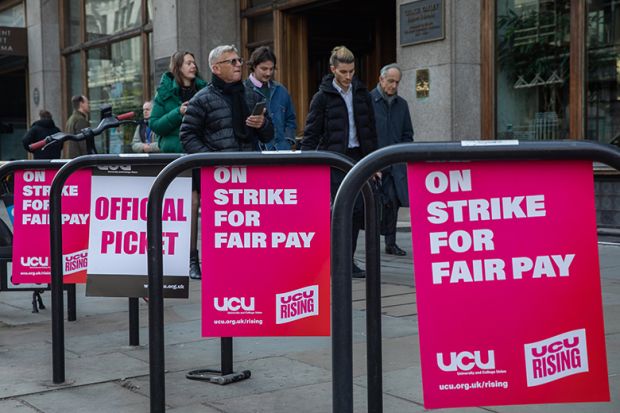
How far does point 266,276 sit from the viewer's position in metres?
3.74

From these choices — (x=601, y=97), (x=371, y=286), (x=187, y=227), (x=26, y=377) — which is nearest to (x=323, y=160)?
(x=371, y=286)

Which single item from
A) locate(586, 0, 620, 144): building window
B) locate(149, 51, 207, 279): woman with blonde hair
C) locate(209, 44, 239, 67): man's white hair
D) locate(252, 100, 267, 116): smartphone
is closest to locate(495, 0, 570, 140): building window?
locate(586, 0, 620, 144): building window

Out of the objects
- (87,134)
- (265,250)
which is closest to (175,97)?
(87,134)

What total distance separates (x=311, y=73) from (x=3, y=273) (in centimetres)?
977

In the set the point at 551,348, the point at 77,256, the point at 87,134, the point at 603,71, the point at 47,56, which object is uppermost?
the point at 47,56

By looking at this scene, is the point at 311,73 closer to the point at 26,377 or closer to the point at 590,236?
the point at 26,377

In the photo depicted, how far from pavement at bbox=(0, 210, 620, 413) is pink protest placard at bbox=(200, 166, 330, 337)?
403mm

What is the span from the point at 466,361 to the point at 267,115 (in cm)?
426

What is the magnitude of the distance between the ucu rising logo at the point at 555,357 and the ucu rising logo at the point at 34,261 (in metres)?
3.45

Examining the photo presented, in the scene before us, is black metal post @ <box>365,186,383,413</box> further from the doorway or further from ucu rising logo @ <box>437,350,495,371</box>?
the doorway

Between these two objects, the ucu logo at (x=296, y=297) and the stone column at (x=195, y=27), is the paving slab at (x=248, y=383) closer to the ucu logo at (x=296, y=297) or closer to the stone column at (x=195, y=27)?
the ucu logo at (x=296, y=297)

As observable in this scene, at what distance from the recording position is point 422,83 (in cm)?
1110

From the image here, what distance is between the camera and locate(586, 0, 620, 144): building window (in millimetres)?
9859

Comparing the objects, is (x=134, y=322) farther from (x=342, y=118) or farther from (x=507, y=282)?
(x=342, y=118)
